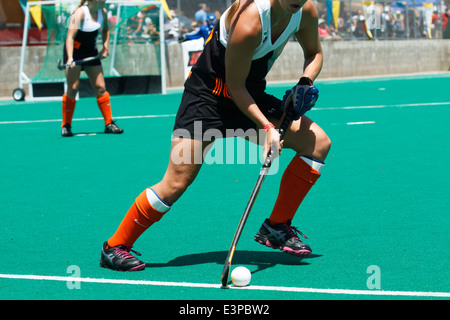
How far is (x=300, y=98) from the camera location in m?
4.45

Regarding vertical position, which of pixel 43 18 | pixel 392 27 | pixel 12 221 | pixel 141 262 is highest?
pixel 141 262

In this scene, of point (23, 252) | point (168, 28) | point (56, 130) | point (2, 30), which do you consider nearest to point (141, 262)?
point (23, 252)

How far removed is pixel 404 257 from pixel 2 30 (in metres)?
18.7

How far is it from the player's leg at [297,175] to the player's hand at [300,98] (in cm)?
13

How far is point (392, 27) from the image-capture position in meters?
29.2

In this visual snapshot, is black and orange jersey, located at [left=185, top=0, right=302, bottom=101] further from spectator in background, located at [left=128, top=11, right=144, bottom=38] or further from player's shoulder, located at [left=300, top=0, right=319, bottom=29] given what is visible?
spectator in background, located at [left=128, top=11, right=144, bottom=38]

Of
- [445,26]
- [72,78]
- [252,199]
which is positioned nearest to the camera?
[252,199]

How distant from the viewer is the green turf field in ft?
13.7

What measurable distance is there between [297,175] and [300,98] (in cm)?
49

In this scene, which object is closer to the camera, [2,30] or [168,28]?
[2,30]

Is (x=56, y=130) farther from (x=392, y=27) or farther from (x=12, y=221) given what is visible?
(x=392, y=27)

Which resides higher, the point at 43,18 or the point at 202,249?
the point at 202,249

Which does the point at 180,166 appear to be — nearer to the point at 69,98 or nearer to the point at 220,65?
the point at 220,65

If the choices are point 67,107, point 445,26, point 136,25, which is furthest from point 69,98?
point 445,26
